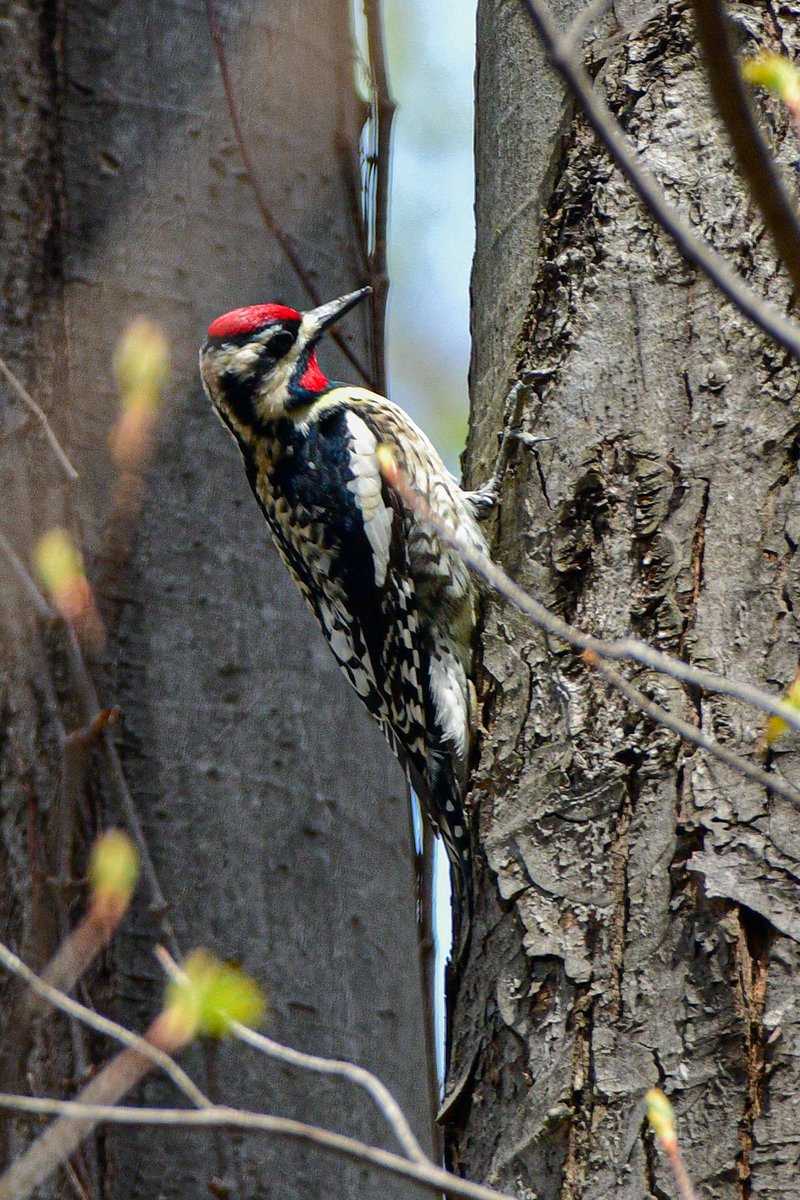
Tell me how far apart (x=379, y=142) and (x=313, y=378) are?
649 mm

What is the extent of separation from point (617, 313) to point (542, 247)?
27 centimetres

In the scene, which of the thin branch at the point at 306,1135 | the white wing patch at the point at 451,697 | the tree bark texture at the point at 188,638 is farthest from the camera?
the tree bark texture at the point at 188,638

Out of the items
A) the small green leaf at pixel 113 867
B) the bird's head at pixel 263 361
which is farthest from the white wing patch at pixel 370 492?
the small green leaf at pixel 113 867

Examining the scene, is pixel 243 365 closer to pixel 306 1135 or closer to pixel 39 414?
pixel 39 414

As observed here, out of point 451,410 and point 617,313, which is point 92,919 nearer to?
point 617,313

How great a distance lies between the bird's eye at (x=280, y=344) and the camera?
3.44 m

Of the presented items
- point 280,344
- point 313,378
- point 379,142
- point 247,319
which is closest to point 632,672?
point 247,319

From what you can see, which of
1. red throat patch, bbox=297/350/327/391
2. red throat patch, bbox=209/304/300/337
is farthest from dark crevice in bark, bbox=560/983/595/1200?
red throat patch, bbox=297/350/327/391

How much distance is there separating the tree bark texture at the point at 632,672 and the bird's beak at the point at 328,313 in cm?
79

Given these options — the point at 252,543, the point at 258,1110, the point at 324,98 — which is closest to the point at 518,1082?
the point at 258,1110

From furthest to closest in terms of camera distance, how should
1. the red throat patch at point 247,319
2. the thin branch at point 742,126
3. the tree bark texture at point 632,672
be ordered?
the red throat patch at point 247,319
the tree bark texture at point 632,672
the thin branch at point 742,126

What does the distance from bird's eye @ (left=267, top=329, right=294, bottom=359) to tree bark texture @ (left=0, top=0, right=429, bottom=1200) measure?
0.13 meters

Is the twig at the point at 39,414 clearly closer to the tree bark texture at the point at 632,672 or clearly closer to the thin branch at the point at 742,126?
the tree bark texture at the point at 632,672

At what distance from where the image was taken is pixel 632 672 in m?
2.08
